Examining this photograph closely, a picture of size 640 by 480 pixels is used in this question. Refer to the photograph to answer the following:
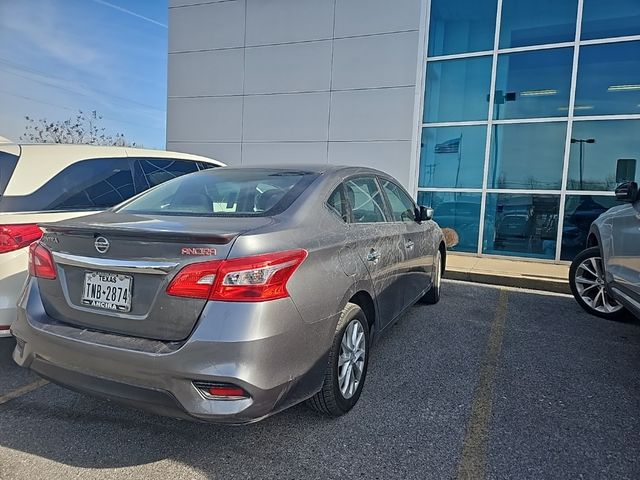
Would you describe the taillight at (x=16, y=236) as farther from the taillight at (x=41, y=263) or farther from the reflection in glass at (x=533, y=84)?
the reflection in glass at (x=533, y=84)

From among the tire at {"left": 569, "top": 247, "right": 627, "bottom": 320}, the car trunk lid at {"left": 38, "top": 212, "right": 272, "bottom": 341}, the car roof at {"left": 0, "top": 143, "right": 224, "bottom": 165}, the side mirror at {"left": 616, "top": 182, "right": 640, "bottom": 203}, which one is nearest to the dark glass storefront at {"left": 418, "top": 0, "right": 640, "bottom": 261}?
the tire at {"left": 569, "top": 247, "right": 627, "bottom": 320}

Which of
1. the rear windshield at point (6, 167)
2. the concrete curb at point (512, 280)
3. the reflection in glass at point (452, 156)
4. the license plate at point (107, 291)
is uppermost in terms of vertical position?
the reflection in glass at point (452, 156)

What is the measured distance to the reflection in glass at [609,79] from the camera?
316 inches

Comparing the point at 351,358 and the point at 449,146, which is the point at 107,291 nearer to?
the point at 351,358

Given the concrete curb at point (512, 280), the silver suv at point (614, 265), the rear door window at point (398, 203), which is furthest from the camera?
the concrete curb at point (512, 280)

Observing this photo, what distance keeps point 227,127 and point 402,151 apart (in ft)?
14.3

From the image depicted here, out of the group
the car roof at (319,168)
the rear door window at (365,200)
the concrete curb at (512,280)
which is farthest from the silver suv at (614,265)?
the car roof at (319,168)

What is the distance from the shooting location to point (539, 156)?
8.64 meters

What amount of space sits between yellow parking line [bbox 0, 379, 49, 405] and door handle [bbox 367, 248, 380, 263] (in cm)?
240

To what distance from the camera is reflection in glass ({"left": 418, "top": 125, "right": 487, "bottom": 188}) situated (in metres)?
9.06

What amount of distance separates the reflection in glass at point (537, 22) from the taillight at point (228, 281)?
8674mm

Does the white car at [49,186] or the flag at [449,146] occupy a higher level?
the flag at [449,146]

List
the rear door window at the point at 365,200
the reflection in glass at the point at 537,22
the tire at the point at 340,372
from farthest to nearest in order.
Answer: the reflection in glass at the point at 537,22, the rear door window at the point at 365,200, the tire at the point at 340,372

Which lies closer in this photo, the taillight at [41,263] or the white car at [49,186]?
the taillight at [41,263]
